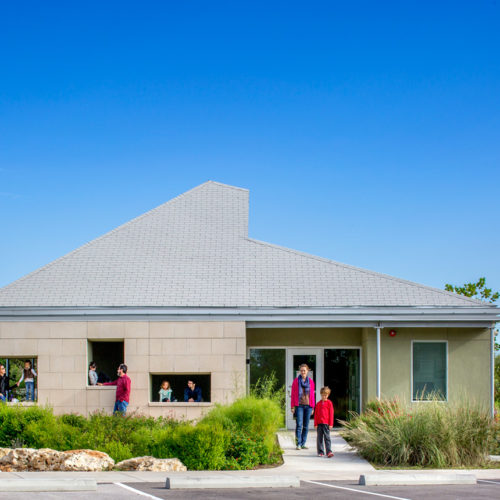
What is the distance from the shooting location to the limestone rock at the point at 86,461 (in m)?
13.9

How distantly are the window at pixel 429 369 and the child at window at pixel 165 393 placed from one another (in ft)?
21.2

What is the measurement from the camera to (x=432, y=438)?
587 inches

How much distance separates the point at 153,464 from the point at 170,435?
1.02 meters

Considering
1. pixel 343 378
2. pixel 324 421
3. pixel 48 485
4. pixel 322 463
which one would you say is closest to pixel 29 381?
pixel 343 378

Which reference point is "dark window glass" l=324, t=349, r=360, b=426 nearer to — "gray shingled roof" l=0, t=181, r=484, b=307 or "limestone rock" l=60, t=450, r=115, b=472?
"gray shingled roof" l=0, t=181, r=484, b=307

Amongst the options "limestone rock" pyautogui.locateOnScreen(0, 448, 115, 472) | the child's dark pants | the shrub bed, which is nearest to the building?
the shrub bed

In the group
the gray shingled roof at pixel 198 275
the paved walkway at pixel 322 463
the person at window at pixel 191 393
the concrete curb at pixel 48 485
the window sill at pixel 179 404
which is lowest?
the paved walkway at pixel 322 463

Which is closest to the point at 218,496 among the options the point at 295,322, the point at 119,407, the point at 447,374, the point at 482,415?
the point at 482,415

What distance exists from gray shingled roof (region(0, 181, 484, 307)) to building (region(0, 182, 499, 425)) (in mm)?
56

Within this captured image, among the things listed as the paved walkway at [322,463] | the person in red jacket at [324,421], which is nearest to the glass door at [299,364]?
the paved walkway at [322,463]

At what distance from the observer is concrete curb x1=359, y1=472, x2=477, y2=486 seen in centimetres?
1267

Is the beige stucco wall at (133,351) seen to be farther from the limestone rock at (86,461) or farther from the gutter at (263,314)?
the limestone rock at (86,461)

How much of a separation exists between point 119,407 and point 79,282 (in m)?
4.18

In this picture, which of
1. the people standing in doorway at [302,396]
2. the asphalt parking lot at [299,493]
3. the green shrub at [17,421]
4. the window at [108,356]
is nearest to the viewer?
the asphalt parking lot at [299,493]
